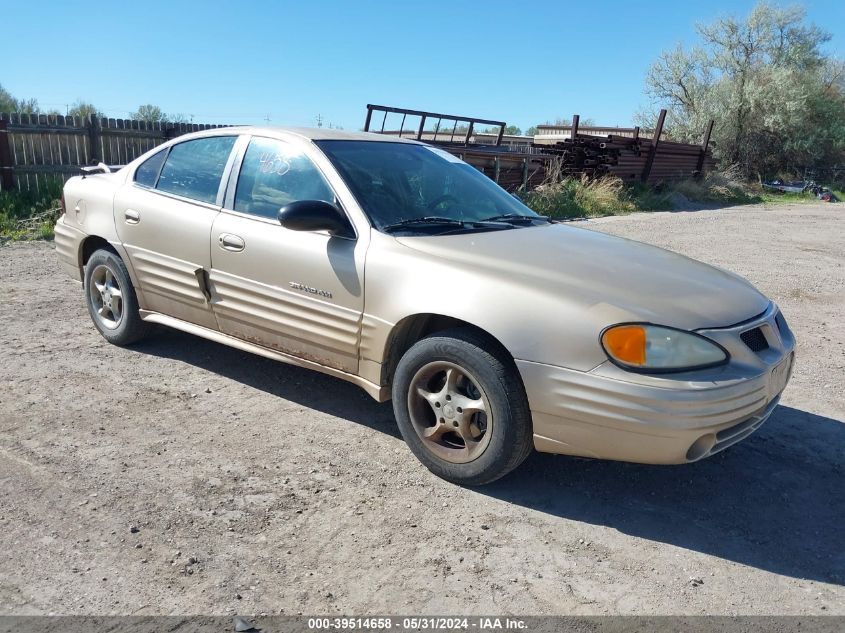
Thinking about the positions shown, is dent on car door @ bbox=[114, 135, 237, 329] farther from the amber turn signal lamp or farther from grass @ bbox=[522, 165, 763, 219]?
grass @ bbox=[522, 165, 763, 219]

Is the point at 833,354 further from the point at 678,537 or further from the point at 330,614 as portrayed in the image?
the point at 330,614

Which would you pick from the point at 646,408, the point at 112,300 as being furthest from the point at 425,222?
the point at 112,300

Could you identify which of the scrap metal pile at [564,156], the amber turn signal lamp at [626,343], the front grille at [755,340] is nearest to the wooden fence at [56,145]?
the scrap metal pile at [564,156]

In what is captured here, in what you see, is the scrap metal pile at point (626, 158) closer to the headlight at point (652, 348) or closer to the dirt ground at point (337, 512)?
the dirt ground at point (337, 512)

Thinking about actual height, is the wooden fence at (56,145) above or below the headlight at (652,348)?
above

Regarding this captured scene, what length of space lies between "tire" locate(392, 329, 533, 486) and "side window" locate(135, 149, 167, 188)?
2531 mm

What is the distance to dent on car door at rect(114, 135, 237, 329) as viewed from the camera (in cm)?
440

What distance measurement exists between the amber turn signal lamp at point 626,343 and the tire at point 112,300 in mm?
3400

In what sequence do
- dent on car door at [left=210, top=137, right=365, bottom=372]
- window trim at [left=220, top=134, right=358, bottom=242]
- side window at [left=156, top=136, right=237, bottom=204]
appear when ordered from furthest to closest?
side window at [left=156, top=136, right=237, bottom=204] → window trim at [left=220, top=134, right=358, bottom=242] → dent on car door at [left=210, top=137, right=365, bottom=372]

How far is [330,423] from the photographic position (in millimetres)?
4105

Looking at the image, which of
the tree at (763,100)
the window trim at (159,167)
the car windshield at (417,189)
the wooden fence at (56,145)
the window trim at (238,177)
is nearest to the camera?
the car windshield at (417,189)

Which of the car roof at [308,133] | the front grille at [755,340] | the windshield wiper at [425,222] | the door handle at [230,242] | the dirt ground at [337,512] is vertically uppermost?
the car roof at [308,133]

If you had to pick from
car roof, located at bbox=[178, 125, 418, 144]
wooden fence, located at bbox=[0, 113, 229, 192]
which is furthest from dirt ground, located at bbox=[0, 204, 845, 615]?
wooden fence, located at bbox=[0, 113, 229, 192]

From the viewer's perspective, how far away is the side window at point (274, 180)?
4.05 metres
